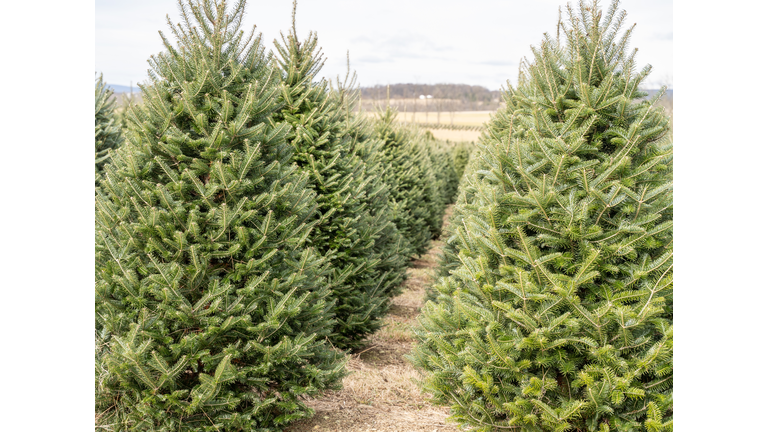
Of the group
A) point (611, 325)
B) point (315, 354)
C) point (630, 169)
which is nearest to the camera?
point (611, 325)

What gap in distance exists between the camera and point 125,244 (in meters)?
3.30

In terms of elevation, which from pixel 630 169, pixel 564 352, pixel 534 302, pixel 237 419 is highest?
pixel 630 169

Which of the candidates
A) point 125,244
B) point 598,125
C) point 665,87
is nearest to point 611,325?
point 598,125

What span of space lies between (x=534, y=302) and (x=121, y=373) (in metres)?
2.62

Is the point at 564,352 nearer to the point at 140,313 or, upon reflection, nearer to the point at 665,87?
the point at 665,87

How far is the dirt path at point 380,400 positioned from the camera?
4035 millimetres

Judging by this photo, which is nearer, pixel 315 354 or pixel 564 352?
pixel 564 352

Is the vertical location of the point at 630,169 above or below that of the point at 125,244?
above

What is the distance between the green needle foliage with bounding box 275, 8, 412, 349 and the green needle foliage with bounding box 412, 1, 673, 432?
286 centimetres

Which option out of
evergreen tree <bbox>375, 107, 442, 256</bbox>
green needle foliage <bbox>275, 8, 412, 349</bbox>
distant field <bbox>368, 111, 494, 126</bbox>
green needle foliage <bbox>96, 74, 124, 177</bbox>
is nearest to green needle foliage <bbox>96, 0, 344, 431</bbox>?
Answer: green needle foliage <bbox>275, 8, 412, 349</bbox>

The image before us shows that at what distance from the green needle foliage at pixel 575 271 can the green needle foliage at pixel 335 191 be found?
2859 mm

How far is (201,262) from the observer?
10.6 feet

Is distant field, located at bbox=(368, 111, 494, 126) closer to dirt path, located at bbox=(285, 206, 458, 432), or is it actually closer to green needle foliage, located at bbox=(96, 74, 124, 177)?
green needle foliage, located at bbox=(96, 74, 124, 177)

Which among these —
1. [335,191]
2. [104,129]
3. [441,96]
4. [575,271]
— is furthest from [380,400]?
[441,96]
